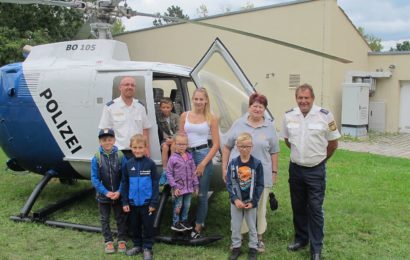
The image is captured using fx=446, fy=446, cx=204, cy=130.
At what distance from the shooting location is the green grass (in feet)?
14.9

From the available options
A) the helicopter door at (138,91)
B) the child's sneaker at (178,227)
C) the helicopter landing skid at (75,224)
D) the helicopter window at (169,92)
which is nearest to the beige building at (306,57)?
the helicopter window at (169,92)

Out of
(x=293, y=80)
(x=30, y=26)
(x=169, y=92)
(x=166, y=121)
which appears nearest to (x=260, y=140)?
(x=166, y=121)

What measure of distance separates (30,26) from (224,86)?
2068 cm

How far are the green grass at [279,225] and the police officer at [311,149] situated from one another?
440mm

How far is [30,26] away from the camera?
23.2 metres

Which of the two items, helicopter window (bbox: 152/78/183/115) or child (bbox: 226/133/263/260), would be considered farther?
helicopter window (bbox: 152/78/183/115)

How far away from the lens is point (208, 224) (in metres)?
5.41

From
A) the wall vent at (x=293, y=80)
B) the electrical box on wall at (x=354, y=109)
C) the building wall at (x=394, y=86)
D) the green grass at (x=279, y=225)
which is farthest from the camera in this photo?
the building wall at (x=394, y=86)

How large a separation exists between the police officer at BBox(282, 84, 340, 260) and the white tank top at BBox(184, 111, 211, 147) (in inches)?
31.5

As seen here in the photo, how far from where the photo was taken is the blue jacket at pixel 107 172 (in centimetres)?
444

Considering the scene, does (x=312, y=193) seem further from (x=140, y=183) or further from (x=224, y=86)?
(x=224, y=86)

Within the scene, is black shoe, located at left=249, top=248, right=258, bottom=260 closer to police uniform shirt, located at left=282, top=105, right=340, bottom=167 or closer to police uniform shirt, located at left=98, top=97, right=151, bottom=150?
police uniform shirt, located at left=282, top=105, right=340, bottom=167

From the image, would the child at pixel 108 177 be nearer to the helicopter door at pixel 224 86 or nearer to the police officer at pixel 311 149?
the helicopter door at pixel 224 86

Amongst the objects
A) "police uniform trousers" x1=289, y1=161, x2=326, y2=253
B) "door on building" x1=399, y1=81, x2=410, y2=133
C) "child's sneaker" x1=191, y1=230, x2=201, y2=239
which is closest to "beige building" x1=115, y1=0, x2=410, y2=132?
"door on building" x1=399, y1=81, x2=410, y2=133
